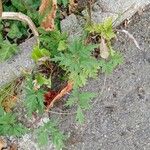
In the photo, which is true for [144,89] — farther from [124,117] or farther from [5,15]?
[5,15]

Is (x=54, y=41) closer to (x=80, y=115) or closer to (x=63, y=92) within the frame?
(x=63, y=92)

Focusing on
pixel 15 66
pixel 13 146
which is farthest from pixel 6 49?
pixel 13 146

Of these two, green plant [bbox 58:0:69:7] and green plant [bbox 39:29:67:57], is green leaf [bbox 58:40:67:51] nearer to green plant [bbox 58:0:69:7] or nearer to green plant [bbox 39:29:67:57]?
green plant [bbox 39:29:67:57]

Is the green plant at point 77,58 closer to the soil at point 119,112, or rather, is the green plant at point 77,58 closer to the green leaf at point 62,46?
the green leaf at point 62,46

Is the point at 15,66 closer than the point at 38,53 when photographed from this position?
No

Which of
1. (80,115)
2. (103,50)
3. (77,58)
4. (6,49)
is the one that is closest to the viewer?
(77,58)

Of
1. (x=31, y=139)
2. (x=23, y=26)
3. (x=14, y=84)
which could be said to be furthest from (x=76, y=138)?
(x=23, y=26)

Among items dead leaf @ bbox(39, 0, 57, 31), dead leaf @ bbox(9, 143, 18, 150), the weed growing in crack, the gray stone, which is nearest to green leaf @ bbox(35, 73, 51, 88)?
the weed growing in crack
